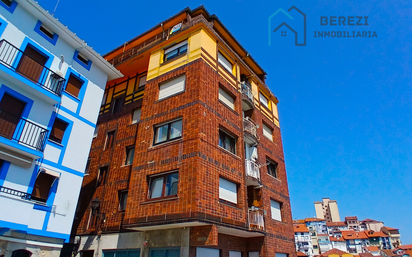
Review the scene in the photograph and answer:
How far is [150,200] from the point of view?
11.8 m

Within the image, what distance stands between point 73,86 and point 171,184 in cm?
837

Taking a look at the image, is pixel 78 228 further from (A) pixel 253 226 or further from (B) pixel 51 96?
(A) pixel 253 226

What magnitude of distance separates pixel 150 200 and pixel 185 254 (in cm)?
287

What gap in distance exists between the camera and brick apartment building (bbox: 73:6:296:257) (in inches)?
444

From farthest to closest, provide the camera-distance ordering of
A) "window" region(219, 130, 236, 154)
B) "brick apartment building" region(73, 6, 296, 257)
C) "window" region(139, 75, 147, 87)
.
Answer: "window" region(139, 75, 147, 87)
"window" region(219, 130, 236, 154)
"brick apartment building" region(73, 6, 296, 257)

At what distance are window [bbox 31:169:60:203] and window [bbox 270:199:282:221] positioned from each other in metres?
12.7

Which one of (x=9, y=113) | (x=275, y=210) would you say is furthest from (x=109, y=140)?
(x=275, y=210)

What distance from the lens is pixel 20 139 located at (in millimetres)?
11180

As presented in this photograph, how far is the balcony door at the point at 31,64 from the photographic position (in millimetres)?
11914

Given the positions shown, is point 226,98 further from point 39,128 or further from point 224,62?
point 39,128

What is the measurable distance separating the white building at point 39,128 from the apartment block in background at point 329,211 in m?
133

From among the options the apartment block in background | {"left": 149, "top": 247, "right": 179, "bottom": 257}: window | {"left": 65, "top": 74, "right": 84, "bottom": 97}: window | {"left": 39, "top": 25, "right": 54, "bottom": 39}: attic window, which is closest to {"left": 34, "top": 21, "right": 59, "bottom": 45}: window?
{"left": 39, "top": 25, "right": 54, "bottom": 39}: attic window

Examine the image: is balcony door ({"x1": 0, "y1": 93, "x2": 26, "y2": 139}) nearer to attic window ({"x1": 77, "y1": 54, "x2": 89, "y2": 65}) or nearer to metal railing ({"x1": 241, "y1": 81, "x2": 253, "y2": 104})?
attic window ({"x1": 77, "y1": 54, "x2": 89, "y2": 65})

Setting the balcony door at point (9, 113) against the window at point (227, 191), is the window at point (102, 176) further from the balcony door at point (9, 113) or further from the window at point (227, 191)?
the window at point (227, 191)
